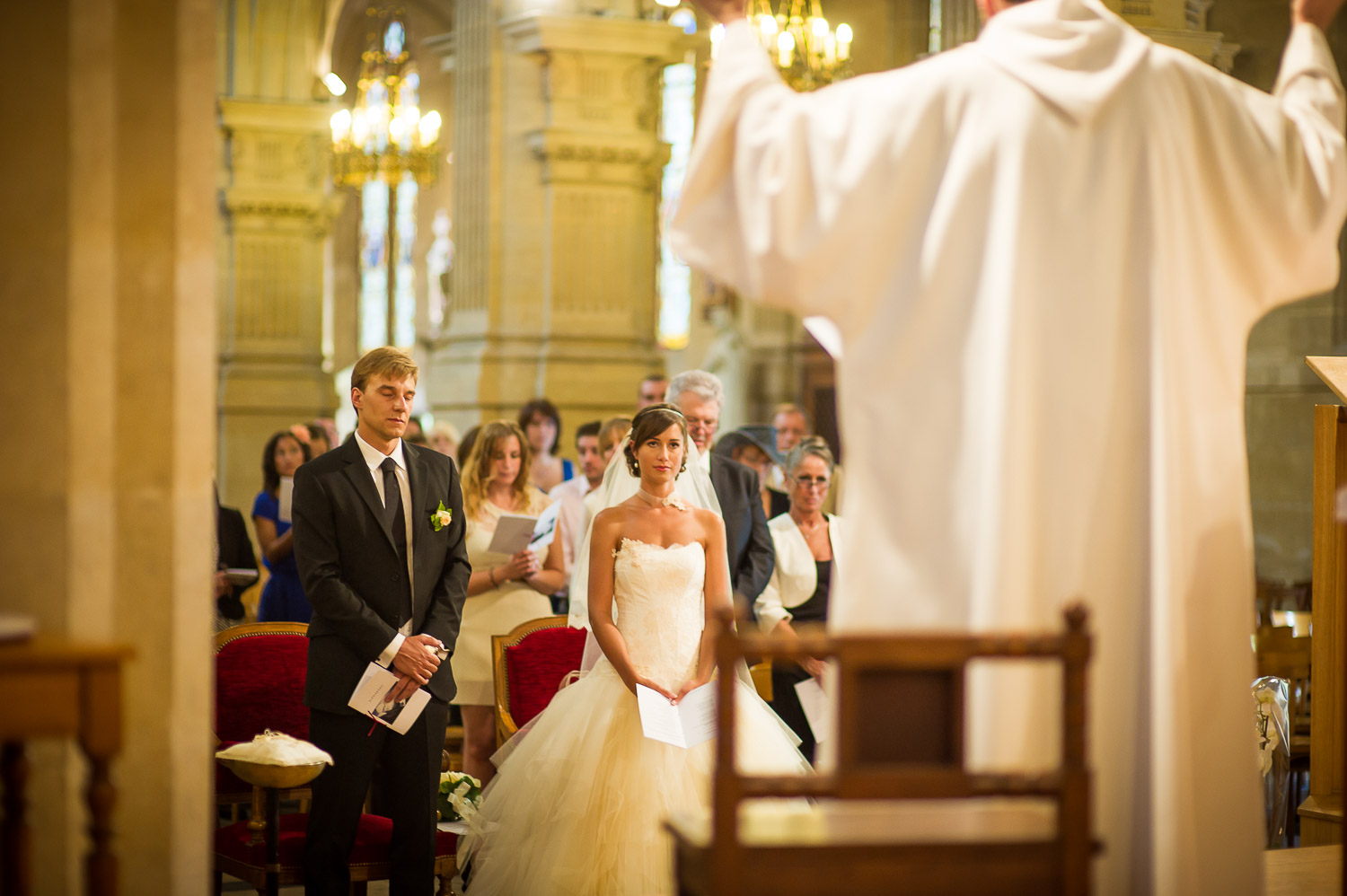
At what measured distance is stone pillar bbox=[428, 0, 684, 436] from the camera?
38.9 ft

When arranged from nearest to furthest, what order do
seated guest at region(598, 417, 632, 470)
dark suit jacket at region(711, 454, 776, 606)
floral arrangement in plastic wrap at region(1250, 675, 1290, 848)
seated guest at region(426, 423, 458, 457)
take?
→ floral arrangement in plastic wrap at region(1250, 675, 1290, 848), dark suit jacket at region(711, 454, 776, 606), seated guest at region(598, 417, 632, 470), seated guest at region(426, 423, 458, 457)

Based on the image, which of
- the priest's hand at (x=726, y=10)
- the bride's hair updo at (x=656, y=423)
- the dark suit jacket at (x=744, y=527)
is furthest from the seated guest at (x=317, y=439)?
the priest's hand at (x=726, y=10)

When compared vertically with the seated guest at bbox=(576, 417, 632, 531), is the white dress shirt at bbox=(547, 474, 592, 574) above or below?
below

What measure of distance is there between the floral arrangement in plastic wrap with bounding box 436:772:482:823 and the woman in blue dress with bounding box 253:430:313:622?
1.85 meters

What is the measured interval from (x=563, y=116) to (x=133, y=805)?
31.5ft

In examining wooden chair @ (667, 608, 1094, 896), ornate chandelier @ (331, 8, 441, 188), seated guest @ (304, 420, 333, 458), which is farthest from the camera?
ornate chandelier @ (331, 8, 441, 188)

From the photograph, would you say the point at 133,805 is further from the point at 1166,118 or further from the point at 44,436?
the point at 1166,118

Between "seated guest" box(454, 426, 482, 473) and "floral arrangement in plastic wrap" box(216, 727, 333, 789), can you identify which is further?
"seated guest" box(454, 426, 482, 473)

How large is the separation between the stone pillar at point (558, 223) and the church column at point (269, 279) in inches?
168

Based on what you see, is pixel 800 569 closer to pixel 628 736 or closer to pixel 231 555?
pixel 628 736

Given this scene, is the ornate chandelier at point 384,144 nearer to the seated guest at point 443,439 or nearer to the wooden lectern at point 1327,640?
the seated guest at point 443,439

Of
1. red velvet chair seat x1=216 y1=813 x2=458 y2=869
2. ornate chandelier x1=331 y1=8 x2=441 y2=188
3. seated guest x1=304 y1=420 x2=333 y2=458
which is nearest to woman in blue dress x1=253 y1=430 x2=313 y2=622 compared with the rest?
seated guest x1=304 y1=420 x2=333 y2=458

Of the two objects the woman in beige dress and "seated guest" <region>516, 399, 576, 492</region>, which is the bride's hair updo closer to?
the woman in beige dress

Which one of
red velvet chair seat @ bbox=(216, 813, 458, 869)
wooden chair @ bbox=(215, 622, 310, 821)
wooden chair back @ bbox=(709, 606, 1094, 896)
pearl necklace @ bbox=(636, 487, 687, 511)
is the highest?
pearl necklace @ bbox=(636, 487, 687, 511)
